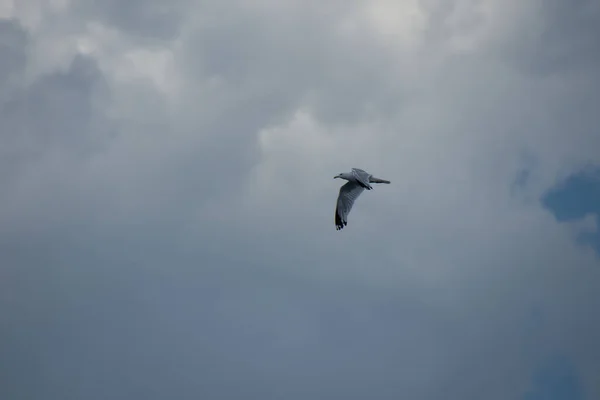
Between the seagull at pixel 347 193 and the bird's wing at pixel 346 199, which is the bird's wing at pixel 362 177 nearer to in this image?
the seagull at pixel 347 193

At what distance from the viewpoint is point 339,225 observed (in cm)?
6450

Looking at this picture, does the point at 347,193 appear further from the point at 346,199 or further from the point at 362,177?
the point at 362,177

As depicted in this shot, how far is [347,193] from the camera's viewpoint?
64125 millimetres

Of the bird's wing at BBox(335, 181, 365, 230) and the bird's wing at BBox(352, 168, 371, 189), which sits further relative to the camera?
the bird's wing at BBox(335, 181, 365, 230)

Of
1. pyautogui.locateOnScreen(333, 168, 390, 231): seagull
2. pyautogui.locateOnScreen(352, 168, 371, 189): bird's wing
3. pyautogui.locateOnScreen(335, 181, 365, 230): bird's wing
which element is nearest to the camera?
pyautogui.locateOnScreen(352, 168, 371, 189): bird's wing

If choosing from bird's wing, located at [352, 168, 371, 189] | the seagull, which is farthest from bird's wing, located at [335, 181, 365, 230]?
bird's wing, located at [352, 168, 371, 189]

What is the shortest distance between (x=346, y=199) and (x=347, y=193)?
440 millimetres

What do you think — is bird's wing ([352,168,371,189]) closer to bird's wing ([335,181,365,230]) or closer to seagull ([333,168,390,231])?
seagull ([333,168,390,231])

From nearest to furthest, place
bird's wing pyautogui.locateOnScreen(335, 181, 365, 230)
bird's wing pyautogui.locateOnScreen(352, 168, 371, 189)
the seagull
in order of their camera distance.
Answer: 1. bird's wing pyautogui.locateOnScreen(352, 168, 371, 189)
2. the seagull
3. bird's wing pyautogui.locateOnScreen(335, 181, 365, 230)

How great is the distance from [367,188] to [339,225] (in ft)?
13.9

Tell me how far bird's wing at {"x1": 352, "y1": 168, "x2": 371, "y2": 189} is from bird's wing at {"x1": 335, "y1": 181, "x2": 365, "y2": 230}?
1.01 m

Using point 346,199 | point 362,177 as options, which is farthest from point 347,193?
point 362,177

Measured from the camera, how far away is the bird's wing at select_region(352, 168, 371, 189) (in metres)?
61.8

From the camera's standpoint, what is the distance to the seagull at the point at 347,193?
63.2 metres
